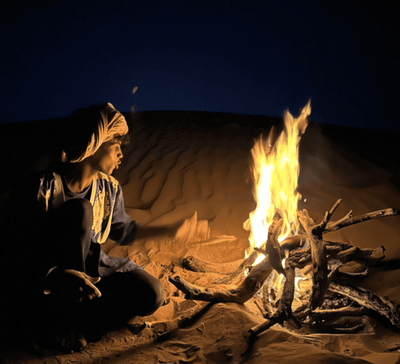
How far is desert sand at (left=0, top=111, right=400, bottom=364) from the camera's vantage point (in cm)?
181

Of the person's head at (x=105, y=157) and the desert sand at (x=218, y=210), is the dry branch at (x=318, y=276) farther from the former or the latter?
the person's head at (x=105, y=157)

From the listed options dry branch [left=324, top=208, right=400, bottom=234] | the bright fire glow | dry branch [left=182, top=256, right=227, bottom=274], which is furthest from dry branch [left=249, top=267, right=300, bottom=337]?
dry branch [left=182, top=256, right=227, bottom=274]

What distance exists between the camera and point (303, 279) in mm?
2701

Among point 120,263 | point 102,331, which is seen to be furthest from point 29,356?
point 120,263

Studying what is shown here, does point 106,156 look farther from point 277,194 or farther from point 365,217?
point 365,217

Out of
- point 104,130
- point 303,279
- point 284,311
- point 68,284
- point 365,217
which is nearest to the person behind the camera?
point 68,284

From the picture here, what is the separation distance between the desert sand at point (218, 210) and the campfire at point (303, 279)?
0.33 ft

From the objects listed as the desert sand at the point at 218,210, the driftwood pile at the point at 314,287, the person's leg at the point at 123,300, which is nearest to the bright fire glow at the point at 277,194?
the driftwood pile at the point at 314,287

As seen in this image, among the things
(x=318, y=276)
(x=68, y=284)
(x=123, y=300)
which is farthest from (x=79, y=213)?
(x=318, y=276)

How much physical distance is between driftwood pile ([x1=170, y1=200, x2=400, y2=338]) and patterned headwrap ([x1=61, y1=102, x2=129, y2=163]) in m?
1.19

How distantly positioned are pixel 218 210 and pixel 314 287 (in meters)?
2.23

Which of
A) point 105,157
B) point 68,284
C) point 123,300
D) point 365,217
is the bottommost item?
point 123,300

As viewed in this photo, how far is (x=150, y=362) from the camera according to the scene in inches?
69.5

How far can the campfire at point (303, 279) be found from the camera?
2.07 meters
